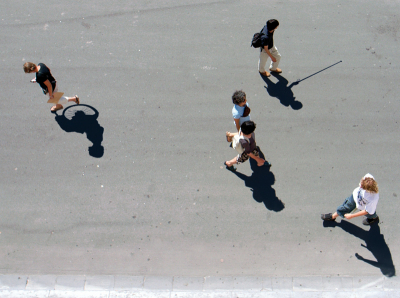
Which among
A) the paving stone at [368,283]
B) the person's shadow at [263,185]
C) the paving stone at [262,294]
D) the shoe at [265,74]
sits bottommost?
the paving stone at [262,294]

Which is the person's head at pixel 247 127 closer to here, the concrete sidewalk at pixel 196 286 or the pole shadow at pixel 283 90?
the pole shadow at pixel 283 90

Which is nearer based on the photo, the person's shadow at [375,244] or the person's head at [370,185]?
the person's head at [370,185]

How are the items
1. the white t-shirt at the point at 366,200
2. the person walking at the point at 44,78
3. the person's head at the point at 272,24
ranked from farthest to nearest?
1. the person's head at the point at 272,24
2. the person walking at the point at 44,78
3. the white t-shirt at the point at 366,200

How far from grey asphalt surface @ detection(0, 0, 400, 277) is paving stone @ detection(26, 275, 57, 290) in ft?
0.44

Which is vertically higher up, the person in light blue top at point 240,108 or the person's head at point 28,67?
the person's head at point 28,67

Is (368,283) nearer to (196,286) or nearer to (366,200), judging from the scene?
(366,200)

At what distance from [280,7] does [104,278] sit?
23.2 feet

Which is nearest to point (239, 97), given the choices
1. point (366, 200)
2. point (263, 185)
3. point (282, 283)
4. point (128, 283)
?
point (263, 185)

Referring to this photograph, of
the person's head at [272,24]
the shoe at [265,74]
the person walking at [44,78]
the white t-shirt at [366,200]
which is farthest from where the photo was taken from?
the shoe at [265,74]

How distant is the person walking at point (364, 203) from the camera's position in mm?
4391

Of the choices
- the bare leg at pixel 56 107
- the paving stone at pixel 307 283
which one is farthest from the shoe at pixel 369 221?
the bare leg at pixel 56 107

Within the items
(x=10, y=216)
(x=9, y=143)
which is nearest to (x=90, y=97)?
(x=9, y=143)

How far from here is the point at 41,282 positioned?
17.3 feet

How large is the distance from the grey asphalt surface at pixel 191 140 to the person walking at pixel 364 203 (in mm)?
316
